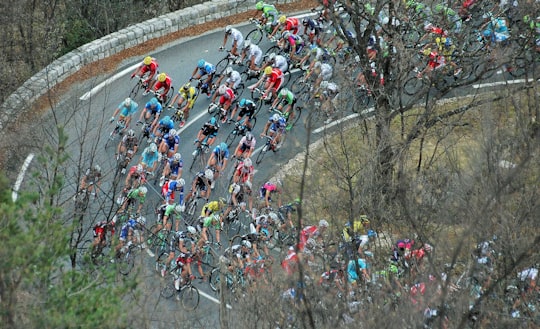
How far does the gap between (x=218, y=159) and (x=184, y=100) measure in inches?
123

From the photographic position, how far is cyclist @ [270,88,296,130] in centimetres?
2305

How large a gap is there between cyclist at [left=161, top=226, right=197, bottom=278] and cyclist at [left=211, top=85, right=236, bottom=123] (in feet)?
15.0

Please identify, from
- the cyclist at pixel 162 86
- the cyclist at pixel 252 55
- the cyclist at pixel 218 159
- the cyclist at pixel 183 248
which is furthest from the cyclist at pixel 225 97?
the cyclist at pixel 183 248

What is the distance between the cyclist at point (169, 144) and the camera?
21.4 meters

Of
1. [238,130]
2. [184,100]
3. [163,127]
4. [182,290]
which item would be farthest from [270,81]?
[182,290]

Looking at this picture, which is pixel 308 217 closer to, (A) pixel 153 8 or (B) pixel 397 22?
(B) pixel 397 22

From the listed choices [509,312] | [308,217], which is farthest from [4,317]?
[308,217]

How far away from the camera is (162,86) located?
2362 centimetres

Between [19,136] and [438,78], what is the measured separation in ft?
32.2

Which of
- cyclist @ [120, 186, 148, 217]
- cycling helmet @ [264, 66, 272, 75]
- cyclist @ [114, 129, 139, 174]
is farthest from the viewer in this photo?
cycling helmet @ [264, 66, 272, 75]

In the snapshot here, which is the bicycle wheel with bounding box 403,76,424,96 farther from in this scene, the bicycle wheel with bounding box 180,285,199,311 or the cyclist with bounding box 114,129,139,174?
the bicycle wheel with bounding box 180,285,199,311

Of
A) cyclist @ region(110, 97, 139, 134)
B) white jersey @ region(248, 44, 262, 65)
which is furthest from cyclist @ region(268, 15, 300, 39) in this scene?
cyclist @ region(110, 97, 139, 134)

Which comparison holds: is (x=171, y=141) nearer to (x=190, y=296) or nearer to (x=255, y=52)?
(x=190, y=296)

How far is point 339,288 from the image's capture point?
14500 mm
